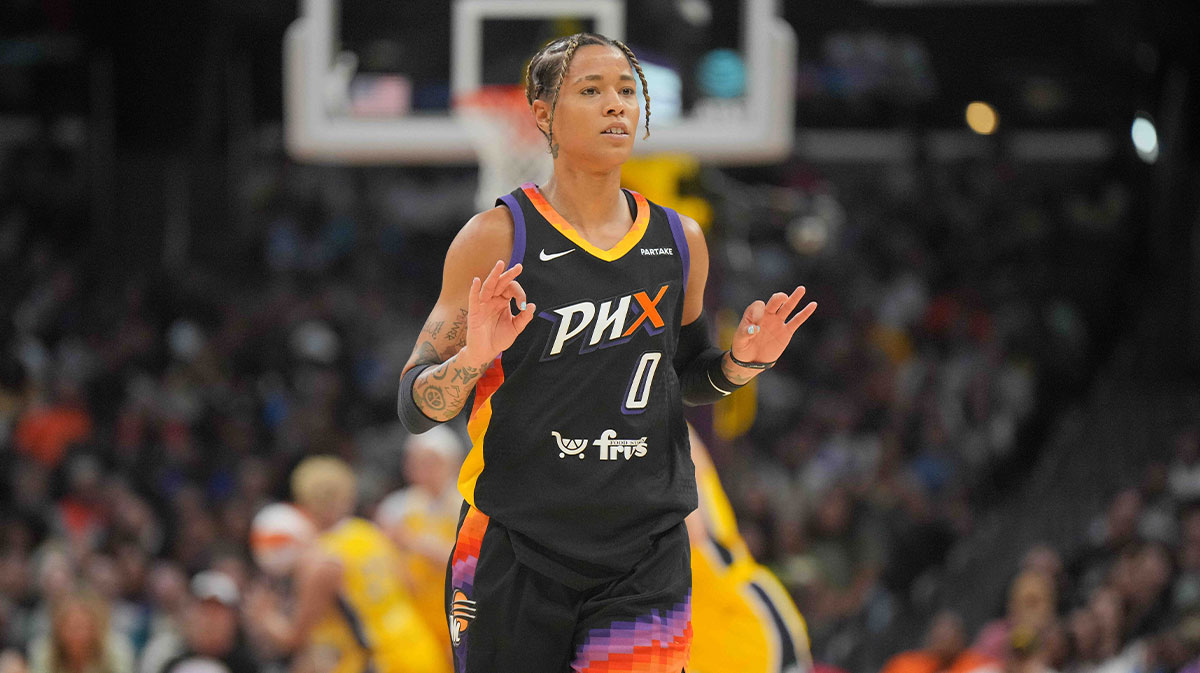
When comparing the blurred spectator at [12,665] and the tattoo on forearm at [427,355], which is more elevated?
the tattoo on forearm at [427,355]

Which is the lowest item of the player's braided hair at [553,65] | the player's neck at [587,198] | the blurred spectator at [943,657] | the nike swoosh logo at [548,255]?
the blurred spectator at [943,657]

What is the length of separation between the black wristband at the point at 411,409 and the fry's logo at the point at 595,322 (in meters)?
0.29

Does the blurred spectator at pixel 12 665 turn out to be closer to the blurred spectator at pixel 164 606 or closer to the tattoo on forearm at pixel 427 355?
the blurred spectator at pixel 164 606

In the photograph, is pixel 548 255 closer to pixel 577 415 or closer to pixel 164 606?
pixel 577 415

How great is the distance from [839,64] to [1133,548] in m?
10.7

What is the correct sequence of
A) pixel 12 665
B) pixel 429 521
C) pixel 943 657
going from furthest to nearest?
pixel 943 657, pixel 12 665, pixel 429 521

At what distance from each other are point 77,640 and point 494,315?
5.98 metres

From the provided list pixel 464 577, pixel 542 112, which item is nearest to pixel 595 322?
pixel 542 112

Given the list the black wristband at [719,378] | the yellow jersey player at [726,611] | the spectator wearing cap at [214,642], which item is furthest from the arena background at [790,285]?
the black wristband at [719,378]

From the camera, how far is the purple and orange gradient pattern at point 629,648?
3.00 metres

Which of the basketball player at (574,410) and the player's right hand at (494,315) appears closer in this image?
the player's right hand at (494,315)

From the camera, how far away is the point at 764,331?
3.18m

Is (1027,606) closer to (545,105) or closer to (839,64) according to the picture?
(545,105)

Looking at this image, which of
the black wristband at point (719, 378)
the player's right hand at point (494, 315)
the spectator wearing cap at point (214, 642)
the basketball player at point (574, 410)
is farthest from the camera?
the spectator wearing cap at point (214, 642)
